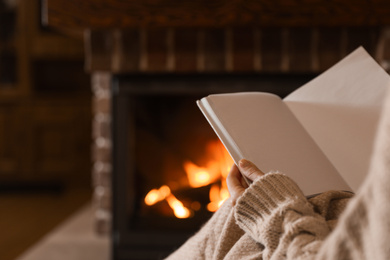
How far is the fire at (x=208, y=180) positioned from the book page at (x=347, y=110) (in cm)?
77

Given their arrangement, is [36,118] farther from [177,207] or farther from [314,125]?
[314,125]

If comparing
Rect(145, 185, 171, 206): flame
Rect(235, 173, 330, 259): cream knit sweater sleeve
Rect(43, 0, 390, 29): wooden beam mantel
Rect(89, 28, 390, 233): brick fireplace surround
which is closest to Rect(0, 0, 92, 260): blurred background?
Rect(145, 185, 171, 206): flame

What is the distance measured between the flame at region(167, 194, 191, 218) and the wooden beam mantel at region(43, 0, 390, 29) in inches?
21.6

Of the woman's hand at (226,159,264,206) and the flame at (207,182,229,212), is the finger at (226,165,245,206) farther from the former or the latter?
the flame at (207,182,229,212)

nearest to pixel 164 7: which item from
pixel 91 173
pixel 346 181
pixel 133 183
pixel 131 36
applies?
pixel 131 36

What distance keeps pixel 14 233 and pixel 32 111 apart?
928 millimetres

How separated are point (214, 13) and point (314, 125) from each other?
592mm

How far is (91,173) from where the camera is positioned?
2.75 meters

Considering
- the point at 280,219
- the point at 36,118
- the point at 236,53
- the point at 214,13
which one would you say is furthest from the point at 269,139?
the point at 36,118

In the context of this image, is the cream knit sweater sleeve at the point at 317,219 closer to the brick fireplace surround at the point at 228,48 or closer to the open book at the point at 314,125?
the open book at the point at 314,125

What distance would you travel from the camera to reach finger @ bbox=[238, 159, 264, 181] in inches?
22.7

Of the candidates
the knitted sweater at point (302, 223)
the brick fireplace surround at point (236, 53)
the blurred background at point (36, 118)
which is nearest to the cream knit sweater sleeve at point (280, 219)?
the knitted sweater at point (302, 223)

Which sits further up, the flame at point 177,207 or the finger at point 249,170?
the finger at point 249,170

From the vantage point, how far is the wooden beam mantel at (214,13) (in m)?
1.18
